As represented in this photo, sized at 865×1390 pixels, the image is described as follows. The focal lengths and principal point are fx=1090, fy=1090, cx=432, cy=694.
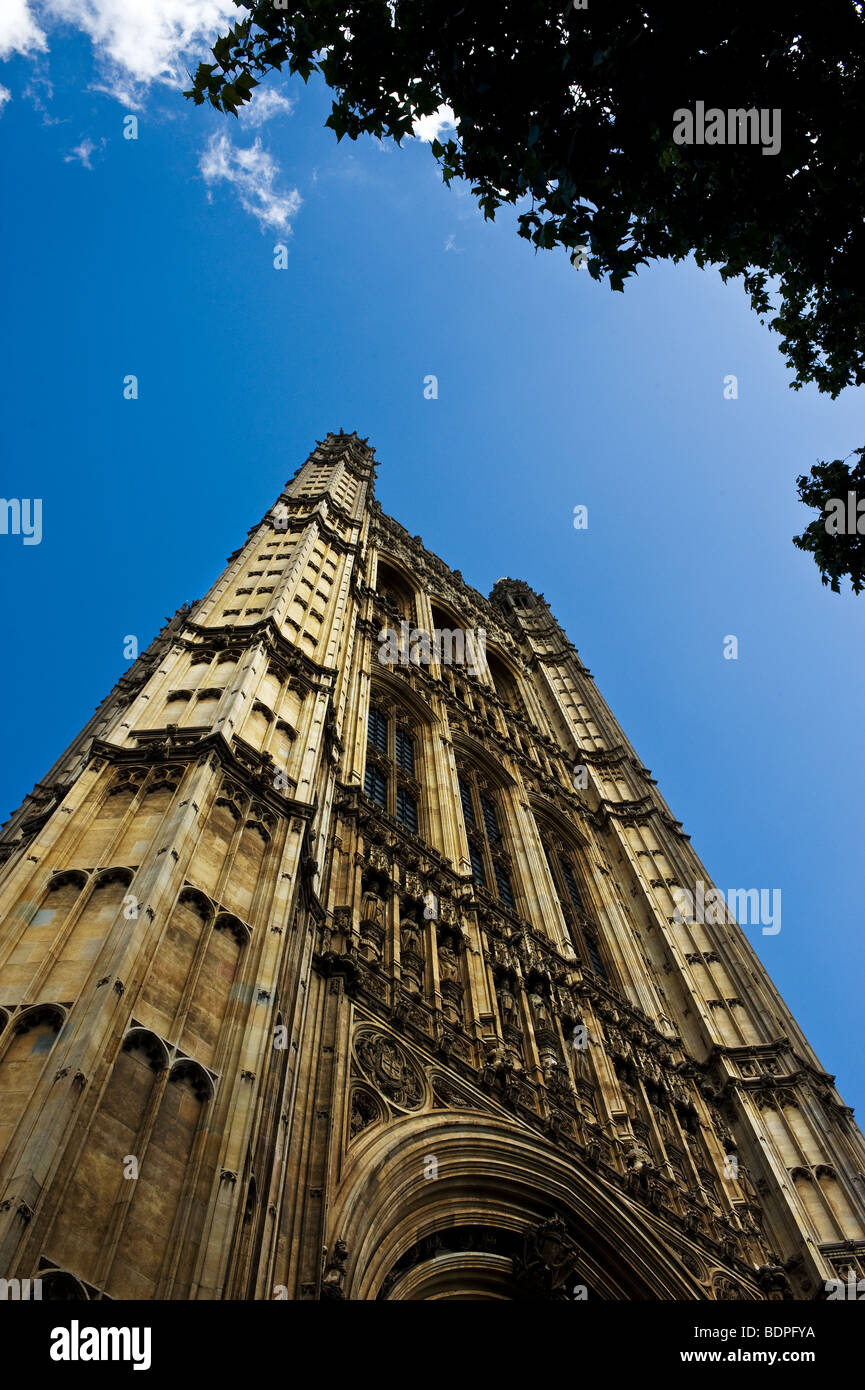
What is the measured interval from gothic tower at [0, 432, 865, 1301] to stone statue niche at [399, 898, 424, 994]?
3.2 inches

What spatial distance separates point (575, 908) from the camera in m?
25.5

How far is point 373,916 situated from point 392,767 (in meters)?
8.49

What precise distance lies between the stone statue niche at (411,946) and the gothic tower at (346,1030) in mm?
82

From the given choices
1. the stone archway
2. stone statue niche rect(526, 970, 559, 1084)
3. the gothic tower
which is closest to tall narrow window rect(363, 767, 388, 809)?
the gothic tower

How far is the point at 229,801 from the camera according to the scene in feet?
42.7

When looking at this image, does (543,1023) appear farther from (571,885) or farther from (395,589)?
(395,589)

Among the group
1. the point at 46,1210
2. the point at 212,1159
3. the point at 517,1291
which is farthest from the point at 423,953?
the point at 46,1210

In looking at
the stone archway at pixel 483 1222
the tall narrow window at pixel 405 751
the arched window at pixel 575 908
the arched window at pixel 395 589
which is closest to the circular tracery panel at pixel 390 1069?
the stone archway at pixel 483 1222

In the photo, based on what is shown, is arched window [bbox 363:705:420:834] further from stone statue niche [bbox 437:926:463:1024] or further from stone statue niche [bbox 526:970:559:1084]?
stone statue niche [bbox 526:970:559:1084]

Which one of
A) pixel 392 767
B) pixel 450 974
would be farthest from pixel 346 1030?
pixel 392 767

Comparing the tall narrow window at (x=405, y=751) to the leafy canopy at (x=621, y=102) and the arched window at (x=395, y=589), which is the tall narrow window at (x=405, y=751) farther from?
the leafy canopy at (x=621, y=102)

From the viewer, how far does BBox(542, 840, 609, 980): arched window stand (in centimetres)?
2325

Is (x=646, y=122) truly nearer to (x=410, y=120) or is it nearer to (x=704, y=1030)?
(x=410, y=120)

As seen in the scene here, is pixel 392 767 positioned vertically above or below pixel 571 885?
above
